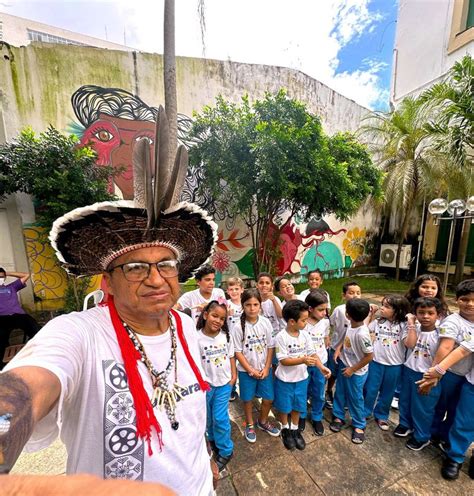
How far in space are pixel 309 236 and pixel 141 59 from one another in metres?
7.97

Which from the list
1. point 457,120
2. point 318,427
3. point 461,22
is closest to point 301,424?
point 318,427

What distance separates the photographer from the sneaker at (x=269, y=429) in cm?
258

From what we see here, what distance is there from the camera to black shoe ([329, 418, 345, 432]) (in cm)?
264

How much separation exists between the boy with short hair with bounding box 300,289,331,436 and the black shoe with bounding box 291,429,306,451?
0.62ft

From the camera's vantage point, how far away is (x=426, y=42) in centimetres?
1096

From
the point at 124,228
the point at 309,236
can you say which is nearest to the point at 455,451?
the point at 124,228

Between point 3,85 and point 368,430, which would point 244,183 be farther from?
point 3,85

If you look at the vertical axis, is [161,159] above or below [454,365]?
above

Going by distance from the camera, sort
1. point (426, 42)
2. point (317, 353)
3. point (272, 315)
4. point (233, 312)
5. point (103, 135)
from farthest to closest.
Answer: point (426, 42)
point (103, 135)
point (272, 315)
point (233, 312)
point (317, 353)

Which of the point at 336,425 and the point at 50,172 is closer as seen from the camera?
the point at 336,425

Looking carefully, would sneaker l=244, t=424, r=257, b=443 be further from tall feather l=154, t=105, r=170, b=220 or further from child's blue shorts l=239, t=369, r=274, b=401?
tall feather l=154, t=105, r=170, b=220

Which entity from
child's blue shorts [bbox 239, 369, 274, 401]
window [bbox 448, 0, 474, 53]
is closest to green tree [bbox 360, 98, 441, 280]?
window [bbox 448, 0, 474, 53]

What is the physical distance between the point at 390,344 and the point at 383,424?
3.13ft

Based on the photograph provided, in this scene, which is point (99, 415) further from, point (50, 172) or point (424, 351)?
point (50, 172)
